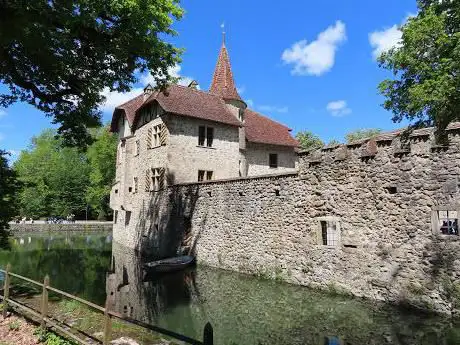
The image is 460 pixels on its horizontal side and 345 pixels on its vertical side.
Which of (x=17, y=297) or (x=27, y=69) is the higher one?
(x=27, y=69)

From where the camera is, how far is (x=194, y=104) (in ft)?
85.8

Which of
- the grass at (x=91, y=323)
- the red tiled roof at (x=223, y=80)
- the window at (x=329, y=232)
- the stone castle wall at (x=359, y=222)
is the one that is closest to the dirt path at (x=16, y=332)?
the grass at (x=91, y=323)

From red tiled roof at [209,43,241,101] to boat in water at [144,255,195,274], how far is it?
14.2 metres

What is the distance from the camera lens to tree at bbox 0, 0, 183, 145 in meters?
8.69

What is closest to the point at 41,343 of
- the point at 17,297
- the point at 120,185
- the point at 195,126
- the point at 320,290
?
the point at 17,297

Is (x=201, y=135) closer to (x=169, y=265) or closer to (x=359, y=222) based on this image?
(x=169, y=265)

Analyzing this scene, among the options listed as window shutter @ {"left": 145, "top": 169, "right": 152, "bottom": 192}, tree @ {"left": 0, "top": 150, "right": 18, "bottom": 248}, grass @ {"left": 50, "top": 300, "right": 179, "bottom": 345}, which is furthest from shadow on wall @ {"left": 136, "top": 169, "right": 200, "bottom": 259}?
grass @ {"left": 50, "top": 300, "right": 179, "bottom": 345}

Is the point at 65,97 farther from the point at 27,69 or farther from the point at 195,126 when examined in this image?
the point at 195,126

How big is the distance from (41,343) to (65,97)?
8.25 metres

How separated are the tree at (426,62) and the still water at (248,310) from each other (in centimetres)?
772

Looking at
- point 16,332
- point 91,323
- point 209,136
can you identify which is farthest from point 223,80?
point 16,332

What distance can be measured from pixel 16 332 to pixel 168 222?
14893mm

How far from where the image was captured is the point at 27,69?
11562 millimetres

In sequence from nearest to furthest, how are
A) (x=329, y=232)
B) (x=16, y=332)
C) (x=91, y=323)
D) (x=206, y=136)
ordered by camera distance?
(x=16, y=332) → (x=91, y=323) → (x=329, y=232) → (x=206, y=136)
